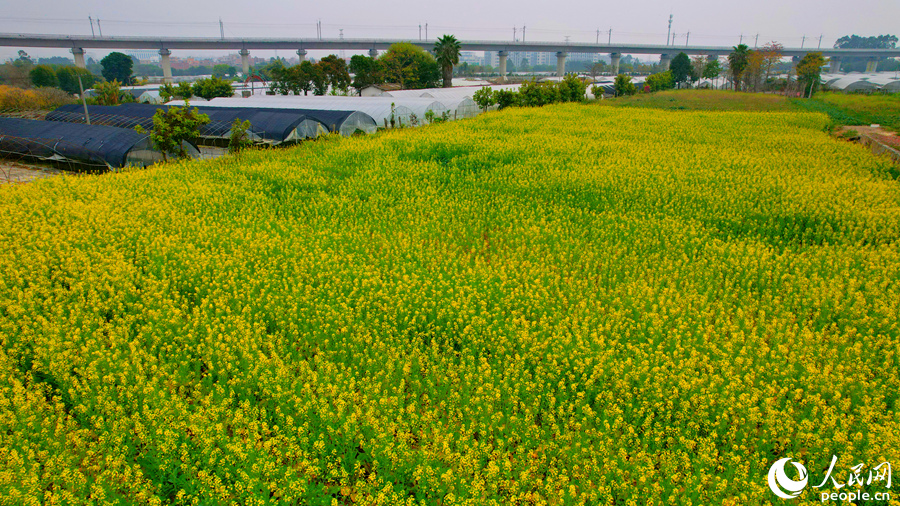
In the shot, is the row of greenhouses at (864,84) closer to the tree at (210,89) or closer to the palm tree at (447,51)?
the palm tree at (447,51)

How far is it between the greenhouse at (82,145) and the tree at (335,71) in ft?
94.6

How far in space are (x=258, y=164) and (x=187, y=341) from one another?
10936mm

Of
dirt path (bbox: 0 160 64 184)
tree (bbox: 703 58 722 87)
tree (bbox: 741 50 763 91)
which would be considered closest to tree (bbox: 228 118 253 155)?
dirt path (bbox: 0 160 64 184)

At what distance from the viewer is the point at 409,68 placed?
52.3m

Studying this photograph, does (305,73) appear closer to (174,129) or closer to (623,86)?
(174,129)

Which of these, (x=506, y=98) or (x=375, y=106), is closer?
(x=375, y=106)

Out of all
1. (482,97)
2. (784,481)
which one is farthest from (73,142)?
(482,97)

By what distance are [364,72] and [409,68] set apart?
5224 mm

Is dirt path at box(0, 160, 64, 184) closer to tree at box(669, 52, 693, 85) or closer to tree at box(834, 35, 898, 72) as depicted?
tree at box(669, 52, 693, 85)

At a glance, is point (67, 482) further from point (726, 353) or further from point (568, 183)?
point (568, 183)

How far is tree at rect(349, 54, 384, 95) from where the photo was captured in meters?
49.1

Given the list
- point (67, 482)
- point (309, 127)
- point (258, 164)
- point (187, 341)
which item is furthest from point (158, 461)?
point (309, 127)

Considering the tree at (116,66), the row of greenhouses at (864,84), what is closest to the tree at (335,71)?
the tree at (116,66)

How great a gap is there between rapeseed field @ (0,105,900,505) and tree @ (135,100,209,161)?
5128mm
